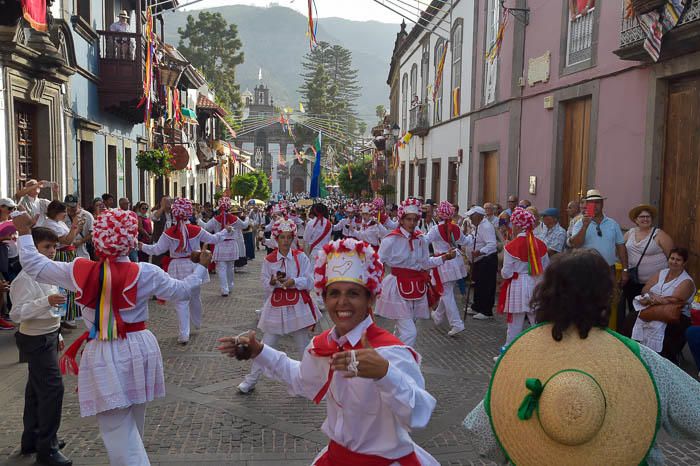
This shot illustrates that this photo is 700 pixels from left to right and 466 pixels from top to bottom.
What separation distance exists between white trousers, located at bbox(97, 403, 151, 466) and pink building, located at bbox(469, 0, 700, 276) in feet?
24.4

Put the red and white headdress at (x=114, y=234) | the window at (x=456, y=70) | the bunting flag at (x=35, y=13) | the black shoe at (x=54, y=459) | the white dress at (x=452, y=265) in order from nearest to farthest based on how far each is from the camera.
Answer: the red and white headdress at (x=114, y=234) < the black shoe at (x=54, y=459) < the white dress at (x=452, y=265) < the bunting flag at (x=35, y=13) < the window at (x=456, y=70)

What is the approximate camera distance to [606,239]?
8.22 m

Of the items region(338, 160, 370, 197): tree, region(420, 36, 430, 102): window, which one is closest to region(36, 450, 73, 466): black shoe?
region(420, 36, 430, 102): window

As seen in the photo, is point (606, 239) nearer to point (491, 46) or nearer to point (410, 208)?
point (410, 208)

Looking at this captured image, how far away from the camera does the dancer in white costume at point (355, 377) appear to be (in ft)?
8.80

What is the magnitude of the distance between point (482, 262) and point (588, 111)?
355 cm

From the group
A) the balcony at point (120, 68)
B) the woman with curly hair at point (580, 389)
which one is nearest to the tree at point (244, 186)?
the balcony at point (120, 68)

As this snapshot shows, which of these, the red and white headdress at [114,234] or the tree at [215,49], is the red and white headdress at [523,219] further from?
the tree at [215,49]

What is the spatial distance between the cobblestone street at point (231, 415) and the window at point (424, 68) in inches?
795

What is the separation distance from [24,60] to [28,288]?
27.3ft

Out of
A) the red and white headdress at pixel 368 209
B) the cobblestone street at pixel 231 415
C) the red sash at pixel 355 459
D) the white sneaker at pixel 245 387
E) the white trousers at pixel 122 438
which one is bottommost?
the cobblestone street at pixel 231 415

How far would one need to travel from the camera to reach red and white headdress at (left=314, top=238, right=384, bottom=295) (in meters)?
2.83

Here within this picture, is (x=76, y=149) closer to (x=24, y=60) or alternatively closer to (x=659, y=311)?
(x=24, y=60)

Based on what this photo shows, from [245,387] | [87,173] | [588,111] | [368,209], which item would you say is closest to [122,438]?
[245,387]
